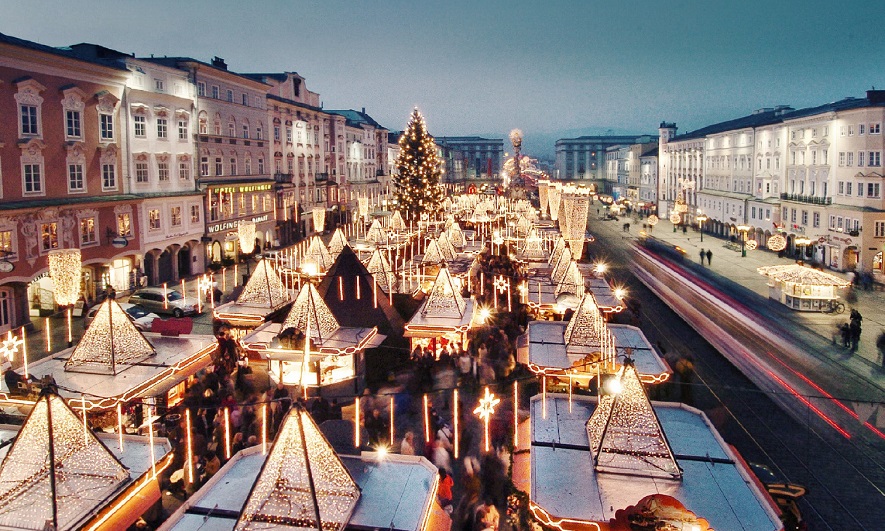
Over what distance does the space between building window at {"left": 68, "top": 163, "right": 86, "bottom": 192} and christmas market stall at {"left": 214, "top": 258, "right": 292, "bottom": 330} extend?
1320 centimetres

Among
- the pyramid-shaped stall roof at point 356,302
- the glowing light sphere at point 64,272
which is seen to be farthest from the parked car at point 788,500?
the glowing light sphere at point 64,272

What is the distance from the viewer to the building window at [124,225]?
32.2 m

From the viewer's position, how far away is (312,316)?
58.1ft

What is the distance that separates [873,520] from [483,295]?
17.5 meters

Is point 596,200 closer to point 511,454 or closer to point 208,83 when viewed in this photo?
point 208,83

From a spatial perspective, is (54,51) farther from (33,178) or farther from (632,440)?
(632,440)

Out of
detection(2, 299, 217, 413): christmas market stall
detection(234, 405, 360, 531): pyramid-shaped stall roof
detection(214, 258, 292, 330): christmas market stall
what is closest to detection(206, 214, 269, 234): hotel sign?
detection(214, 258, 292, 330): christmas market stall

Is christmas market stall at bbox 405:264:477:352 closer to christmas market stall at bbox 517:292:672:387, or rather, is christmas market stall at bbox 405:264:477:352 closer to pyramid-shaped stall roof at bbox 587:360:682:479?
christmas market stall at bbox 517:292:672:387

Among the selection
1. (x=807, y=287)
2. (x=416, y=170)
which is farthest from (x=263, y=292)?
(x=416, y=170)

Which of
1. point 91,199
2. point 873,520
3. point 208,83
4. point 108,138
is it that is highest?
point 208,83

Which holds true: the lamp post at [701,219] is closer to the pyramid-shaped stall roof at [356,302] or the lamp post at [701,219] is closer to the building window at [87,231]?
the pyramid-shaped stall roof at [356,302]

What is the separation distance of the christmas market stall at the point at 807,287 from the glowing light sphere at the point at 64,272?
94.8ft

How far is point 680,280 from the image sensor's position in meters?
38.7

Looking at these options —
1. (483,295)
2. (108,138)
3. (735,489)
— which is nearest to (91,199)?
(108,138)
